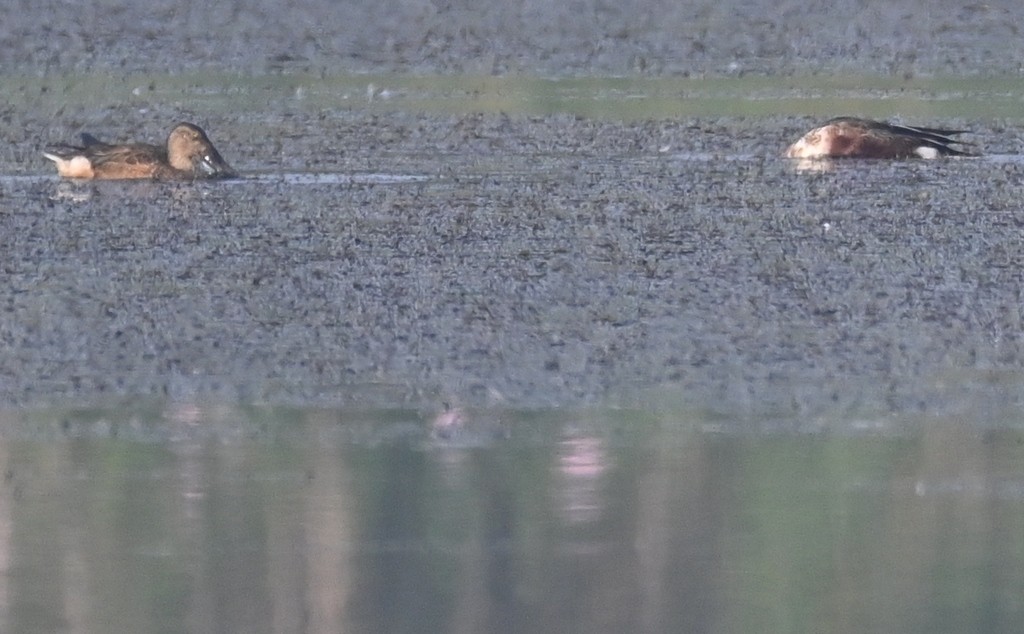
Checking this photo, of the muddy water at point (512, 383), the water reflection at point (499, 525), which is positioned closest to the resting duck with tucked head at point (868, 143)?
the muddy water at point (512, 383)

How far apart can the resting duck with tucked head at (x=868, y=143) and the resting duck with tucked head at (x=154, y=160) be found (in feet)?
7.81

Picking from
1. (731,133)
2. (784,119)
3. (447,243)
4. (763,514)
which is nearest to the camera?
(763,514)

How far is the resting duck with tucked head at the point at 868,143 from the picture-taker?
33.7 feet

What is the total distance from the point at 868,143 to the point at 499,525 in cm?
611

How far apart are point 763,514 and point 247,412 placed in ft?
4.52

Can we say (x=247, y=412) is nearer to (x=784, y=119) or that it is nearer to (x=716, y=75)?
(x=784, y=119)

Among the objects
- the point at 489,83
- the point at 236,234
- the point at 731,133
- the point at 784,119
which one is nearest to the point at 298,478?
the point at 236,234

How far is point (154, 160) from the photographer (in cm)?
975

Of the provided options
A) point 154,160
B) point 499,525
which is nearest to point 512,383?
point 499,525

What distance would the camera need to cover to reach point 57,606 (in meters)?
4.17

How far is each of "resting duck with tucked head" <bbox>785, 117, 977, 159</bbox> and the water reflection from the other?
491 cm

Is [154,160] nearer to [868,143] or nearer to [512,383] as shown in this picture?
[868,143]

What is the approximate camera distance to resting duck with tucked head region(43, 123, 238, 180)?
954cm

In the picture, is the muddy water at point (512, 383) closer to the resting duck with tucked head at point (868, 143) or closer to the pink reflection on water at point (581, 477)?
the pink reflection on water at point (581, 477)
